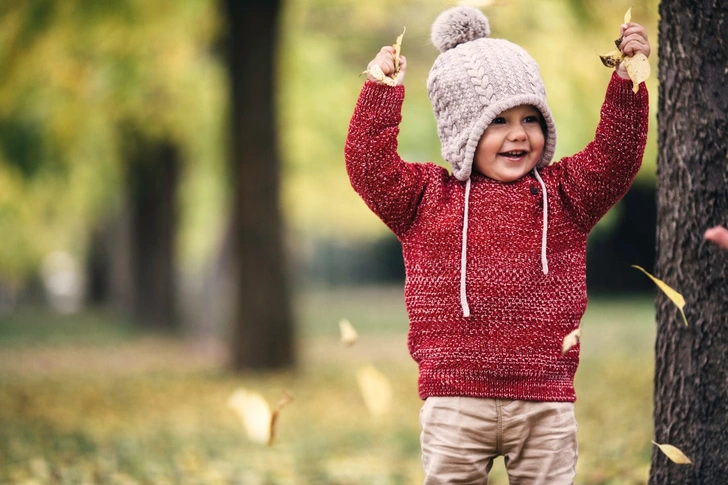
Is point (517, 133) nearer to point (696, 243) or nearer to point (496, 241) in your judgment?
point (496, 241)

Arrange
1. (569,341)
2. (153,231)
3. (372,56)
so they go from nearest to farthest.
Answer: (569,341)
(372,56)
(153,231)

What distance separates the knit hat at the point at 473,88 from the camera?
267cm

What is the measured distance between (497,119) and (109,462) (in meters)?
3.75

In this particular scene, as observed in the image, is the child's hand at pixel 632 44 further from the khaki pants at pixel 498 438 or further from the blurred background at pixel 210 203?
the khaki pants at pixel 498 438

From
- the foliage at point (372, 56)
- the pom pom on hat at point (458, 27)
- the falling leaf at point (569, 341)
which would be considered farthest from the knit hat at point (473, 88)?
the foliage at point (372, 56)

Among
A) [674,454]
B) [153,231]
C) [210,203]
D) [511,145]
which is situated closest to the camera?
[511,145]

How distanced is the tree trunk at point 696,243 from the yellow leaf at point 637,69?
1.60 ft

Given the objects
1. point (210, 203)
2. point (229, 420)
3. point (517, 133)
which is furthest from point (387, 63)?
point (210, 203)

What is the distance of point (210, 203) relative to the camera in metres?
23.8

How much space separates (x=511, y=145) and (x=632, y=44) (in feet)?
1.55

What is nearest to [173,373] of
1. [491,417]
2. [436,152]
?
[436,152]

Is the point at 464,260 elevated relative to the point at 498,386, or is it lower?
elevated

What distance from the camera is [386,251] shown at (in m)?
44.0

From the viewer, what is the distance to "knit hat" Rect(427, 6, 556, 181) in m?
2.67
